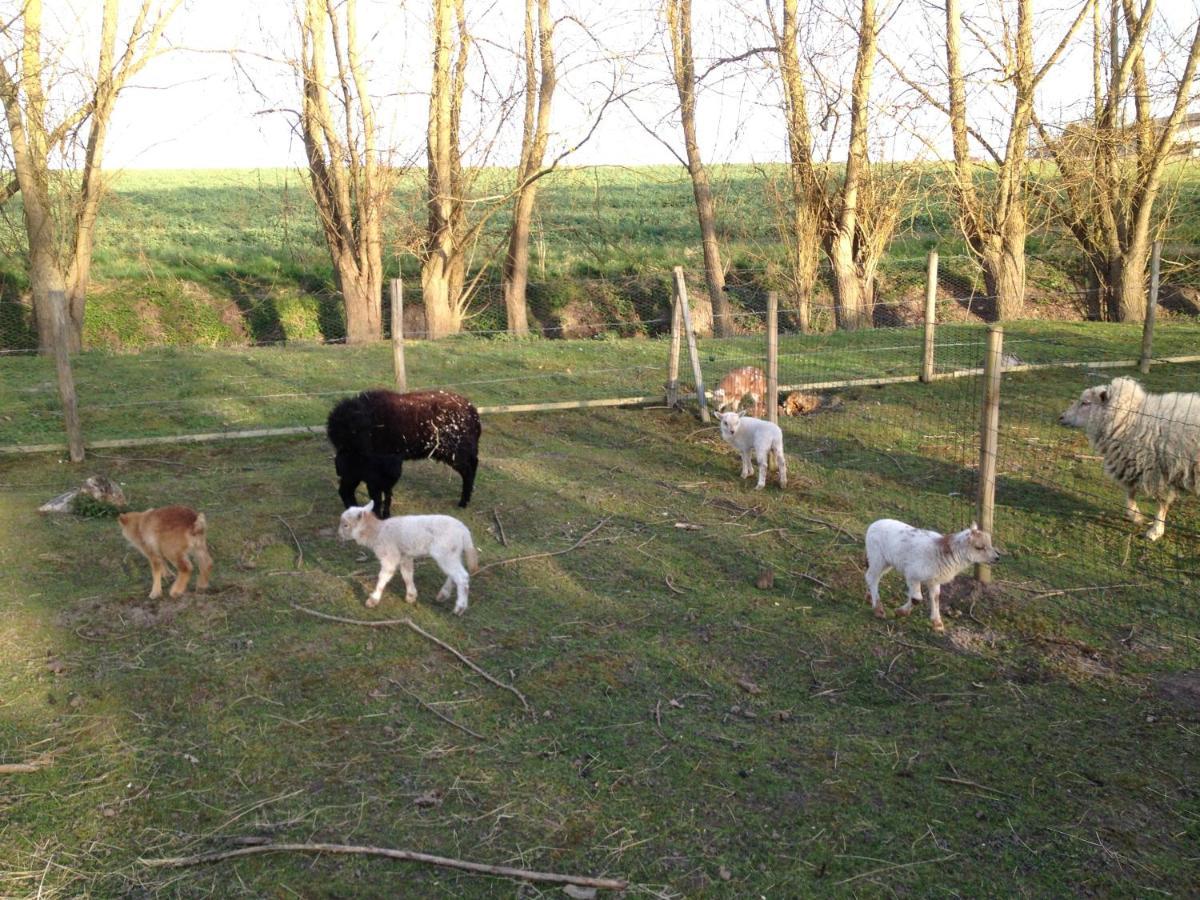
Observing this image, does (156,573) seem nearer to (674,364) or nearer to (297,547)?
(297,547)

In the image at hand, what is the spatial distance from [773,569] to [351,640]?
301cm

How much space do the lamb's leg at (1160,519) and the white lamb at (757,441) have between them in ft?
9.76

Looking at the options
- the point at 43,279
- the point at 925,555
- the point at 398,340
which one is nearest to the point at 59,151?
the point at 43,279

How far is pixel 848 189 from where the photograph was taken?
19.0 metres

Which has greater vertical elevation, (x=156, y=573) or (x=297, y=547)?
(x=156, y=573)

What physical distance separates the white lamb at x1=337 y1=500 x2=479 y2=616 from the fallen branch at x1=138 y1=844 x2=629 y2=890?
236cm

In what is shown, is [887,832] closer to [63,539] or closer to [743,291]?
[63,539]

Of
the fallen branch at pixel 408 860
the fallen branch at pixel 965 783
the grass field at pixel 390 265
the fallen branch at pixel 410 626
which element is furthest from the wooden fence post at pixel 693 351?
the fallen branch at pixel 408 860

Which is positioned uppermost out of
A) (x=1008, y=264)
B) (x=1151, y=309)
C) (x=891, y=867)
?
(x=1008, y=264)

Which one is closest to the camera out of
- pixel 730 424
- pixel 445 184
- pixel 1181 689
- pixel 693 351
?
pixel 1181 689

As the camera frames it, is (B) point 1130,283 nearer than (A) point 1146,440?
No

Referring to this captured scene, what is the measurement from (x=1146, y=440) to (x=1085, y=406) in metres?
0.70

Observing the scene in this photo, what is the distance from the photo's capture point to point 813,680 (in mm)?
5598

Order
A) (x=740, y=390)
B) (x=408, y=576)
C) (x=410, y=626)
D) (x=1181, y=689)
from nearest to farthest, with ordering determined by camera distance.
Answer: (x=1181, y=689) < (x=410, y=626) < (x=408, y=576) < (x=740, y=390)
